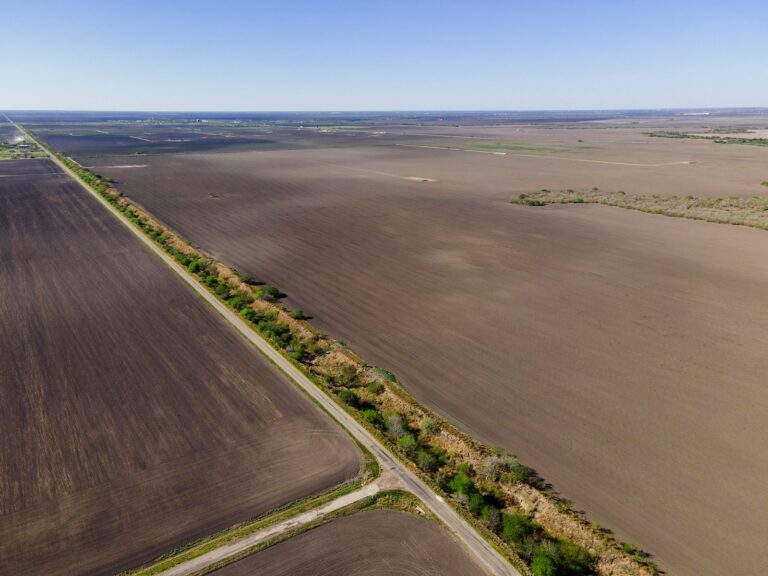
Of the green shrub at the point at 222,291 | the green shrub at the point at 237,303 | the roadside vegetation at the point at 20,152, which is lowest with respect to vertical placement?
the green shrub at the point at 237,303

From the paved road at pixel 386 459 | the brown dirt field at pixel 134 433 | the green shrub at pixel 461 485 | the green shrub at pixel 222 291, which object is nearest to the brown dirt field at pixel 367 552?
the paved road at pixel 386 459

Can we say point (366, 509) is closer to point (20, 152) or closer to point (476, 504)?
point (476, 504)

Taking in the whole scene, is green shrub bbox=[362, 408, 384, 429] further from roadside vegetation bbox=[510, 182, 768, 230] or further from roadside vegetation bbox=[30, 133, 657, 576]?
roadside vegetation bbox=[510, 182, 768, 230]

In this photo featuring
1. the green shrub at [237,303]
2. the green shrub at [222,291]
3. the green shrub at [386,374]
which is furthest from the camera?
the green shrub at [222,291]

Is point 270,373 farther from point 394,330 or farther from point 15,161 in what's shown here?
point 15,161

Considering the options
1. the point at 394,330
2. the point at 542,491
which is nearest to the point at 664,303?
the point at 394,330

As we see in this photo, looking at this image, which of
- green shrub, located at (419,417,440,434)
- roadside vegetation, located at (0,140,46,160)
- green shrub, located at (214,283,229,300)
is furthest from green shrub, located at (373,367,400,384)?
roadside vegetation, located at (0,140,46,160)

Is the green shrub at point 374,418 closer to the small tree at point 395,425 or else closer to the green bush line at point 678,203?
the small tree at point 395,425
